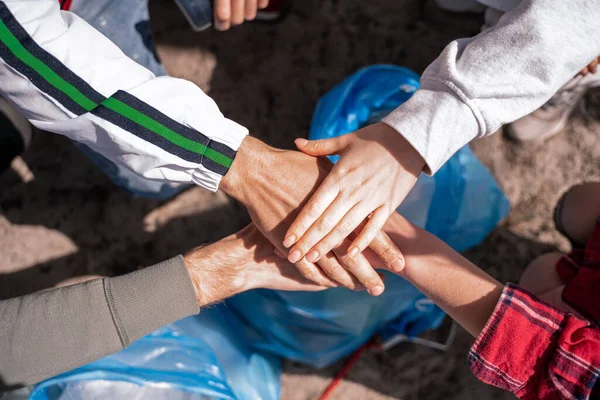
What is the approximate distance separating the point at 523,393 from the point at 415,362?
1.87ft

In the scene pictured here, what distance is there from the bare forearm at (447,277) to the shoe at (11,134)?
104cm

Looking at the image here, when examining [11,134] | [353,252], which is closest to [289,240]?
[353,252]

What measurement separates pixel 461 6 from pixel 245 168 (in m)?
0.93

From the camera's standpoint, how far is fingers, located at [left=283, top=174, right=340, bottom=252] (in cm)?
100

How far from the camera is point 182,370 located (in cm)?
108

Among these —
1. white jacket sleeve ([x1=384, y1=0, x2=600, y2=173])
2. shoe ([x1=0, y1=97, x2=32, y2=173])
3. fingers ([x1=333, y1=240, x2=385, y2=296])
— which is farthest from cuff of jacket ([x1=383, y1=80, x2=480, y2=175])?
shoe ([x1=0, y1=97, x2=32, y2=173])

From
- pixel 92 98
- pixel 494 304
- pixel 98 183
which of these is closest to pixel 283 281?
pixel 494 304

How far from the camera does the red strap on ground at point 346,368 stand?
1.44m

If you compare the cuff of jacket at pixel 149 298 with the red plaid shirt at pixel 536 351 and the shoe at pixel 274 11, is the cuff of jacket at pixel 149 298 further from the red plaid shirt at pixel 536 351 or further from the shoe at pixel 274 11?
the shoe at pixel 274 11

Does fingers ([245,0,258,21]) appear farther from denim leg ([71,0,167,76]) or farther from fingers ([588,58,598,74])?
fingers ([588,58,598,74])

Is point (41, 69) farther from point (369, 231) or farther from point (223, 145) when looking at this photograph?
point (369, 231)

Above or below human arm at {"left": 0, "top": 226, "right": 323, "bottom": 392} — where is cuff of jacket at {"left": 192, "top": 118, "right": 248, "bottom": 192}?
above

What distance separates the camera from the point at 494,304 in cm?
97

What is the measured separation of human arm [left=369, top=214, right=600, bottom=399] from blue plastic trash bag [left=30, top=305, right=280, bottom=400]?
0.52m
